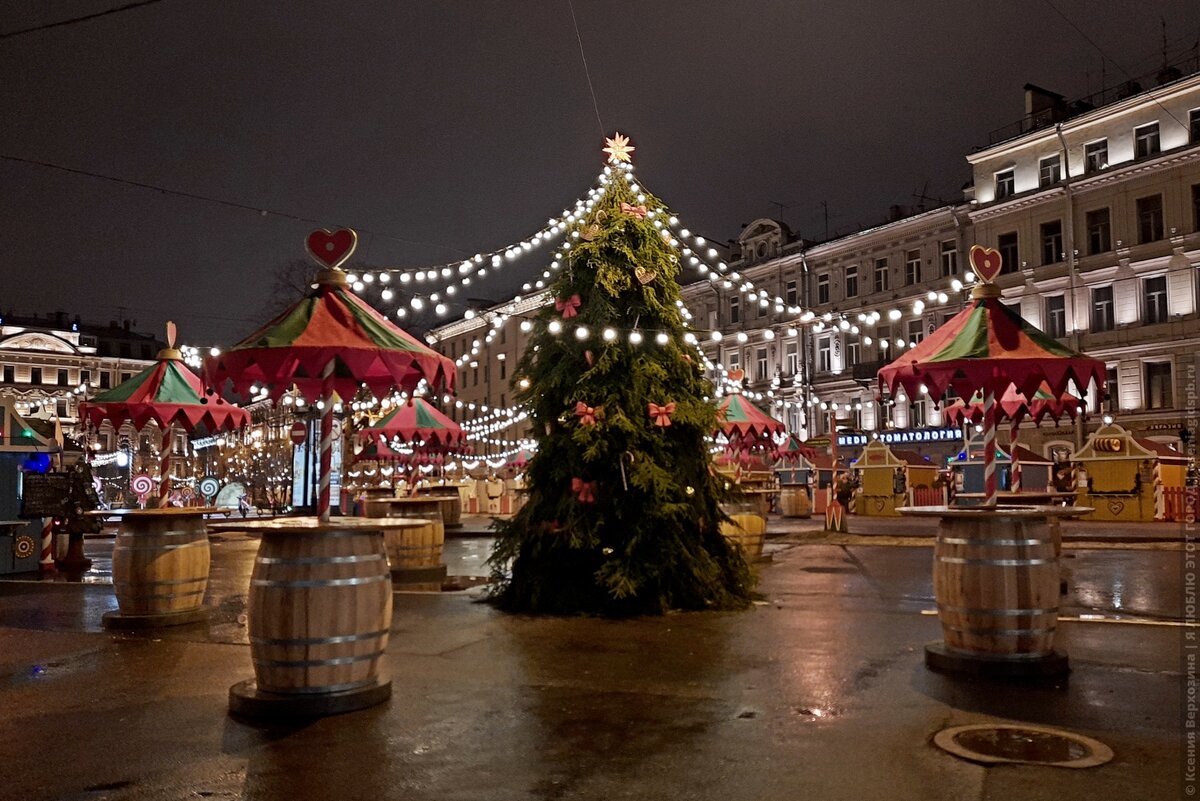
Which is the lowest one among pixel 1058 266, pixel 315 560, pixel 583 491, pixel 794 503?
pixel 794 503

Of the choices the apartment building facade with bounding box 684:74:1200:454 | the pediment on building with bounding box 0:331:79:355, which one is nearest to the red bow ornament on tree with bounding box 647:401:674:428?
the apartment building facade with bounding box 684:74:1200:454

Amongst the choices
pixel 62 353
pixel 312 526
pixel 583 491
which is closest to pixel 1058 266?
pixel 583 491

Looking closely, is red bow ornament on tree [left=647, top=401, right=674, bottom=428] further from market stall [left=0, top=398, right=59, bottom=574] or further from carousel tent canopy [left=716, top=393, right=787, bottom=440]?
market stall [left=0, top=398, right=59, bottom=574]

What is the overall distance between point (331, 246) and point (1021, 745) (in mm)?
5989

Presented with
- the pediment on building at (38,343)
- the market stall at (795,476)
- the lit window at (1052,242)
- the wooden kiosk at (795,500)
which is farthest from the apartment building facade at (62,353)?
the lit window at (1052,242)

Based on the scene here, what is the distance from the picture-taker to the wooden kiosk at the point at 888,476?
34656 mm

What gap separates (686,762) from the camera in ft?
16.7

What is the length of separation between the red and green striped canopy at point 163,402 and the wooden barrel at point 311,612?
16.6ft

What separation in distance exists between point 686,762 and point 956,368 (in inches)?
172

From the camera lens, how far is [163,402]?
428 inches

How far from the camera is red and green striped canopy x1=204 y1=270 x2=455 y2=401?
6.80 metres

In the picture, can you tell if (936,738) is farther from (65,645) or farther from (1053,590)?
(65,645)


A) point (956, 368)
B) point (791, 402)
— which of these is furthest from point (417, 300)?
point (791, 402)

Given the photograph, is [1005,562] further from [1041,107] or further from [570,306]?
[1041,107]
